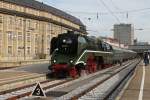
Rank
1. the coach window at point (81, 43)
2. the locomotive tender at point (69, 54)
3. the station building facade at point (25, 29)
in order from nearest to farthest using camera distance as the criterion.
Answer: the locomotive tender at point (69, 54) → the coach window at point (81, 43) → the station building facade at point (25, 29)

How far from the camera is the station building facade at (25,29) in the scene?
3105 inches

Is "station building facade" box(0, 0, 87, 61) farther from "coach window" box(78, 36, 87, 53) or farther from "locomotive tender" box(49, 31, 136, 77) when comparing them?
"locomotive tender" box(49, 31, 136, 77)

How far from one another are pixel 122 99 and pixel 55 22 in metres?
92.1

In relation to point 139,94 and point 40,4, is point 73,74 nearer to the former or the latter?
point 139,94

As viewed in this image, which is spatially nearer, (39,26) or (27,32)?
(27,32)

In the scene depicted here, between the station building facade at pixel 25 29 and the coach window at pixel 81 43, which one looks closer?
the coach window at pixel 81 43

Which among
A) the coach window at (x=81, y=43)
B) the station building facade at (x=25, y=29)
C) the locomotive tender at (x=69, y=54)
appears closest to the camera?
the locomotive tender at (x=69, y=54)

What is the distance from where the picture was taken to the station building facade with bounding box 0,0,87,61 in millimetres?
78875

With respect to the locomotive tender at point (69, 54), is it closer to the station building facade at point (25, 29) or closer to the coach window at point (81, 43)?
the coach window at point (81, 43)

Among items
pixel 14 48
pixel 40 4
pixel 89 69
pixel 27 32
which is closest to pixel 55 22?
pixel 40 4

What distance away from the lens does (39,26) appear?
97.2 metres

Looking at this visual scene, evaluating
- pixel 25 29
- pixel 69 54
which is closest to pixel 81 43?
pixel 69 54

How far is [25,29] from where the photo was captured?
86.6m

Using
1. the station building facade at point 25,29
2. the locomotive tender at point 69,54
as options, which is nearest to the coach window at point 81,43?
the locomotive tender at point 69,54
